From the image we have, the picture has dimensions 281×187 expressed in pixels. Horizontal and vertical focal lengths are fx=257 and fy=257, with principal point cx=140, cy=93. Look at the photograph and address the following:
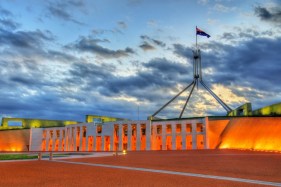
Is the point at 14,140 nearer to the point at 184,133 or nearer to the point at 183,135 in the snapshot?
the point at 183,135

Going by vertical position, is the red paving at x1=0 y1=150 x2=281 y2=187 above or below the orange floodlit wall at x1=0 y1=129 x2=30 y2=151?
above

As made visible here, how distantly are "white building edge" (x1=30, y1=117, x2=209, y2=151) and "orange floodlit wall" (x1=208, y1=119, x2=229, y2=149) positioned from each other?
1370mm

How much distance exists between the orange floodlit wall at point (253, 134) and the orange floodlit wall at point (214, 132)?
47.9 inches

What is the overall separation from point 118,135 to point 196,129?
1763 centimetres

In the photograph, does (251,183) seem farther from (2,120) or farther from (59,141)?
(2,120)

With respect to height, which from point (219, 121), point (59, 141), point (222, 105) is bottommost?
point (59, 141)

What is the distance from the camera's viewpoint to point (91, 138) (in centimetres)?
6138

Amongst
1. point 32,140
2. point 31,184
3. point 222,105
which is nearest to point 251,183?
point 31,184

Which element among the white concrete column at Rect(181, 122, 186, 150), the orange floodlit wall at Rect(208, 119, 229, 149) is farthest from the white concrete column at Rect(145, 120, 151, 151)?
the orange floodlit wall at Rect(208, 119, 229, 149)

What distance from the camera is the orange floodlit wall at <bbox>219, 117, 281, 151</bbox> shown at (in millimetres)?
34094

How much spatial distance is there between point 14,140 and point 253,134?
66.4m

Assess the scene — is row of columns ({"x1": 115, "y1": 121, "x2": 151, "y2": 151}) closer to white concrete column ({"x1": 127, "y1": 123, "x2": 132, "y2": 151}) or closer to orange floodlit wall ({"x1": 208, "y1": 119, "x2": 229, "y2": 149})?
white concrete column ({"x1": 127, "y1": 123, "x2": 132, "y2": 151})

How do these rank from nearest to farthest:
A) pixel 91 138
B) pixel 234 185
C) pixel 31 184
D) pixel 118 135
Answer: pixel 234 185, pixel 31 184, pixel 118 135, pixel 91 138

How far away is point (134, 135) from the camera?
188 feet
